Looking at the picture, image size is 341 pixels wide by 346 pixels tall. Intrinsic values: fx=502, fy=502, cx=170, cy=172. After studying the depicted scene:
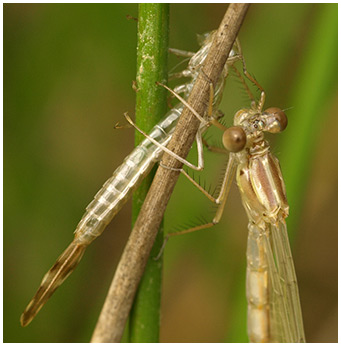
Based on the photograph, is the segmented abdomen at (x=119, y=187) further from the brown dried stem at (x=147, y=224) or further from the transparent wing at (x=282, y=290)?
the transparent wing at (x=282, y=290)

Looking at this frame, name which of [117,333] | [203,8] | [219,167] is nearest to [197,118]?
[117,333]

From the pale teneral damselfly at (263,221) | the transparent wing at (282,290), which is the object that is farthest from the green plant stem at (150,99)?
the transparent wing at (282,290)

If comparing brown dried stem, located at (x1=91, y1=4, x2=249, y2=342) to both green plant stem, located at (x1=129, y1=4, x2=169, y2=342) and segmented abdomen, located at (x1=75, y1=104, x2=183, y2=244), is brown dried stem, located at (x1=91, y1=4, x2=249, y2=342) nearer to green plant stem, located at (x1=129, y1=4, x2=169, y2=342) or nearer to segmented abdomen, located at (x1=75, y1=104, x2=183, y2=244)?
green plant stem, located at (x1=129, y1=4, x2=169, y2=342)

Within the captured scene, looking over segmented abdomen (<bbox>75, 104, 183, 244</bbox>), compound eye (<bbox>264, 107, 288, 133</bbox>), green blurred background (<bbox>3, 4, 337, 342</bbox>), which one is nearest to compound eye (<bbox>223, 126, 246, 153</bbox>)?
compound eye (<bbox>264, 107, 288, 133</bbox>)

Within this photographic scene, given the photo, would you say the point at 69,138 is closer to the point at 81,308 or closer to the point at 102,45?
the point at 102,45

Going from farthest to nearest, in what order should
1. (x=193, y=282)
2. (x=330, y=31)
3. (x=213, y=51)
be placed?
(x=193, y=282) < (x=330, y=31) < (x=213, y=51)
